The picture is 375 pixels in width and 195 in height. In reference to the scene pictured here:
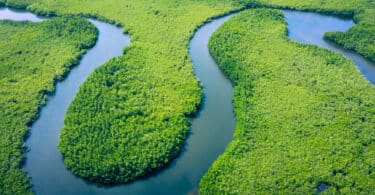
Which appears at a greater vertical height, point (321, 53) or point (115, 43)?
point (321, 53)

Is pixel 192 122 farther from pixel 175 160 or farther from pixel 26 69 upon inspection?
pixel 26 69

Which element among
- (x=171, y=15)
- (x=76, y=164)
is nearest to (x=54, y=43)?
(x=171, y=15)

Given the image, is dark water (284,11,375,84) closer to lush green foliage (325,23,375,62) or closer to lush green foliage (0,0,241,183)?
lush green foliage (325,23,375,62)

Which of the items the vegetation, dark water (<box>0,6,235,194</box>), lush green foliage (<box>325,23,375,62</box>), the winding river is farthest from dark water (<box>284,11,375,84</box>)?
the vegetation

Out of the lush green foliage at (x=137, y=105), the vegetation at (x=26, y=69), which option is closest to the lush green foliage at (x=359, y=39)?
the lush green foliage at (x=137, y=105)

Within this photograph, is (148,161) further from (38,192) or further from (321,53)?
(321,53)

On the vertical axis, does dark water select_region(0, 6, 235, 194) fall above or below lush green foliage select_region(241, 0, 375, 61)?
below
